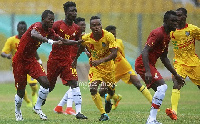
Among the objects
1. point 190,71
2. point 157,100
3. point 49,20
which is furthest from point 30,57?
point 190,71

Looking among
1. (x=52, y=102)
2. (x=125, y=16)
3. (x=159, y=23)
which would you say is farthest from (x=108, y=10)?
(x=52, y=102)

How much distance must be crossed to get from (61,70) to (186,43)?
10.4ft

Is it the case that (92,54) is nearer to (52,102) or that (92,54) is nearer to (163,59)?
(163,59)

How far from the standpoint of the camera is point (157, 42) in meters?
10.9

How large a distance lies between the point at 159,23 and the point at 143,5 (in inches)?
70.4

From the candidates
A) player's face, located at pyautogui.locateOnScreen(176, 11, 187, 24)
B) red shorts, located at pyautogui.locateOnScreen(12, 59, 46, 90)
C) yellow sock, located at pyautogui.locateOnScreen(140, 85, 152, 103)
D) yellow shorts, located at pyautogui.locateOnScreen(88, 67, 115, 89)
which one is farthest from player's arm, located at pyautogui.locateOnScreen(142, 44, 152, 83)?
yellow sock, located at pyautogui.locateOnScreen(140, 85, 152, 103)

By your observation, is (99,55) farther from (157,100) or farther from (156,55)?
(157,100)

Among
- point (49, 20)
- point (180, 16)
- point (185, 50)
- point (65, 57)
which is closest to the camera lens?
point (49, 20)

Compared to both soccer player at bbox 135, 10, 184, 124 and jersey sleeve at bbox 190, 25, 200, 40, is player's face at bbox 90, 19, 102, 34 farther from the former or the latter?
jersey sleeve at bbox 190, 25, 200, 40

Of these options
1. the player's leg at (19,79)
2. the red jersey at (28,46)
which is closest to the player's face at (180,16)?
the red jersey at (28,46)

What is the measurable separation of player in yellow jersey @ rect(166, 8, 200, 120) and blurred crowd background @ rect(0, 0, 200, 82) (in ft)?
53.0

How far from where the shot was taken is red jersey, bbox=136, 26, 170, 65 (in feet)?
35.3

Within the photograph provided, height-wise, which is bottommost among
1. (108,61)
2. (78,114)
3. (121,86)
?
(121,86)

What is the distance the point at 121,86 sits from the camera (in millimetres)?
28641
